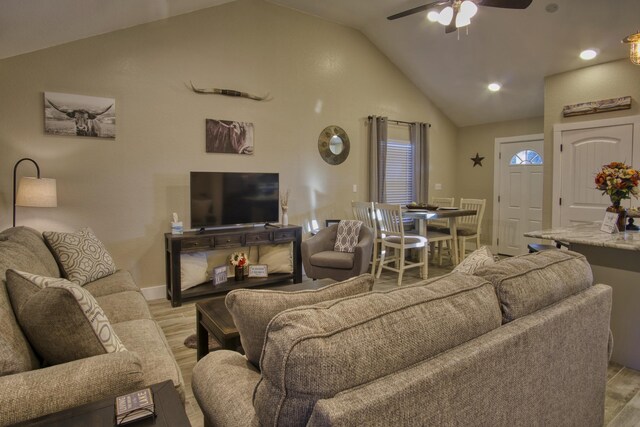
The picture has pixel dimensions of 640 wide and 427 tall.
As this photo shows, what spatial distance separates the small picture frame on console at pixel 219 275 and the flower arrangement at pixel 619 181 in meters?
3.64

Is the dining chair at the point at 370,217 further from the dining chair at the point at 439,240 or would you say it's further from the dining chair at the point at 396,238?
the dining chair at the point at 439,240

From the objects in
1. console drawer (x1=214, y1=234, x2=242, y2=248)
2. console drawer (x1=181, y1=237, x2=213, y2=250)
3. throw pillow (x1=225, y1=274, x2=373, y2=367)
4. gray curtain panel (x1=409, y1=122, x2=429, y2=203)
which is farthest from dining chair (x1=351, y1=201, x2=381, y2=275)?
throw pillow (x1=225, y1=274, x2=373, y2=367)

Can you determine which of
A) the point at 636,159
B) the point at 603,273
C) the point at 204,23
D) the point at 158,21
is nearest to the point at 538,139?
the point at 636,159

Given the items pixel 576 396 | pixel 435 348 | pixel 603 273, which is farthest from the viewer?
pixel 603 273

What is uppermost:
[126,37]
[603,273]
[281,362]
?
[126,37]

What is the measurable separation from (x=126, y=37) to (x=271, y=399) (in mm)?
4165

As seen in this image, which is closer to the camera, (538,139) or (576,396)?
(576,396)

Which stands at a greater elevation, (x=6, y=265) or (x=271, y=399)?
(x=6, y=265)

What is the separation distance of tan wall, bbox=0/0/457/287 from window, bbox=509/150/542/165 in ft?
8.46

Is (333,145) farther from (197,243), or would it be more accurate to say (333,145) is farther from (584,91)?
(584,91)

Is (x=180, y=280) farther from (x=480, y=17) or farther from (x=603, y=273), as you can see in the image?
(x=480, y=17)

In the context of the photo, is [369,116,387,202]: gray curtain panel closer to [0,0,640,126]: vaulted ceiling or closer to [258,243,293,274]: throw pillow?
[0,0,640,126]: vaulted ceiling

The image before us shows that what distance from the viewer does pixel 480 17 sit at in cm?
454

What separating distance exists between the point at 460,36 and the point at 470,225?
297 cm
